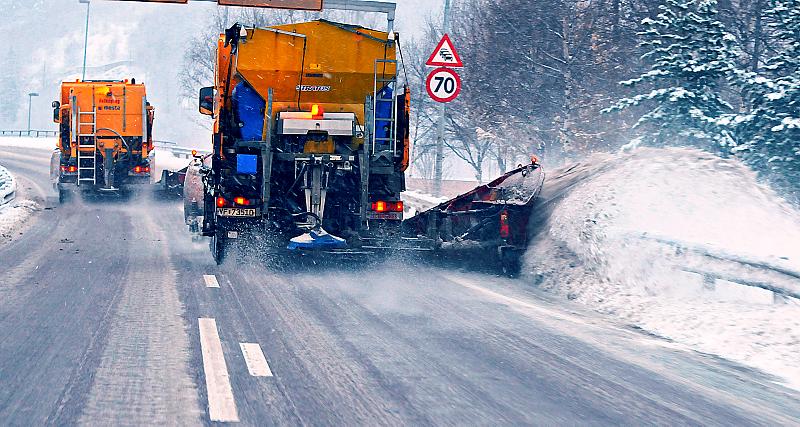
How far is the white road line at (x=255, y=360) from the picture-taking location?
21.1 ft

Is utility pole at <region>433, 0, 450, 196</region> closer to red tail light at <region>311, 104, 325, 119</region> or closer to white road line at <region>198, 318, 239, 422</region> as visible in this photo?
red tail light at <region>311, 104, 325, 119</region>

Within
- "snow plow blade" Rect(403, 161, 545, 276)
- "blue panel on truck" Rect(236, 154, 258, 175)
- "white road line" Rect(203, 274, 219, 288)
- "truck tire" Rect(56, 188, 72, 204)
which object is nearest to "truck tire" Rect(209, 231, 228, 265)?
"white road line" Rect(203, 274, 219, 288)

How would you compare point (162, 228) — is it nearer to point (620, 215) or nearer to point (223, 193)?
point (223, 193)

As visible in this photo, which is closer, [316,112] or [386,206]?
[316,112]

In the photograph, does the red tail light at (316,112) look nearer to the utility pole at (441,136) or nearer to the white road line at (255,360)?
the white road line at (255,360)

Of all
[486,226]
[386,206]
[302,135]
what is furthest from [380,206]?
[486,226]

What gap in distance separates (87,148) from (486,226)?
14.5 metres

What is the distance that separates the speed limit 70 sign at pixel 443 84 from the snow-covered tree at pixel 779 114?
6.42 metres

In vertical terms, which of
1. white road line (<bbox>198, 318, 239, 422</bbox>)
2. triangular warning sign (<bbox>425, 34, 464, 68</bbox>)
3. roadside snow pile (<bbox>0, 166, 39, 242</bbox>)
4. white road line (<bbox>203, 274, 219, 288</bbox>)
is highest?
triangular warning sign (<bbox>425, 34, 464, 68</bbox>)

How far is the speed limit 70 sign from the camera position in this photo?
15.1 meters

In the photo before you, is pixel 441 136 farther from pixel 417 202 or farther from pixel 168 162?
pixel 168 162

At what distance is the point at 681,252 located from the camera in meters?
10.4

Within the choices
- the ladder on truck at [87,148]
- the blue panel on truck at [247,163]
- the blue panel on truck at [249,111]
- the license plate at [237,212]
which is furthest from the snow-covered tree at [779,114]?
the ladder on truck at [87,148]

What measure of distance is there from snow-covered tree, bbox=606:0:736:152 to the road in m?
9.49
